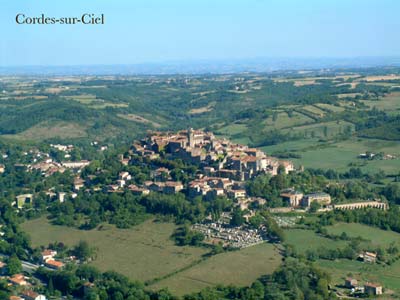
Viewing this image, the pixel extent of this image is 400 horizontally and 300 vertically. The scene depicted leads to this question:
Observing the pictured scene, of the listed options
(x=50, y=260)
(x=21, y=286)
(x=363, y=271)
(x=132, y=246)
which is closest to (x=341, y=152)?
(x=132, y=246)

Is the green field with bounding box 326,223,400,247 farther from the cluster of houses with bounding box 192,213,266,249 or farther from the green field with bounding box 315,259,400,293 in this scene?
the cluster of houses with bounding box 192,213,266,249

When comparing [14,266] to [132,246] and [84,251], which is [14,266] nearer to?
[84,251]

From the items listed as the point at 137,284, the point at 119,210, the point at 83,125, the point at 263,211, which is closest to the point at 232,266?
the point at 137,284

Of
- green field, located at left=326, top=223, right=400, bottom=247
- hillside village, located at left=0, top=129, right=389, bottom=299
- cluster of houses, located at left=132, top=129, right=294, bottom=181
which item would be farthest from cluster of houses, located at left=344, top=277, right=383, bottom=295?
cluster of houses, located at left=132, top=129, right=294, bottom=181

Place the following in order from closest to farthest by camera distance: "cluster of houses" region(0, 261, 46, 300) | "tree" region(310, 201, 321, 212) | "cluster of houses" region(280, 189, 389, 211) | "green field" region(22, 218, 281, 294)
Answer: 1. "cluster of houses" region(0, 261, 46, 300)
2. "green field" region(22, 218, 281, 294)
3. "tree" region(310, 201, 321, 212)
4. "cluster of houses" region(280, 189, 389, 211)

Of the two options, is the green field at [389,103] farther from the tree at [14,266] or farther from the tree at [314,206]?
the tree at [14,266]

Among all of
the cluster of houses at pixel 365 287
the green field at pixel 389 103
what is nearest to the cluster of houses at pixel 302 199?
the cluster of houses at pixel 365 287
